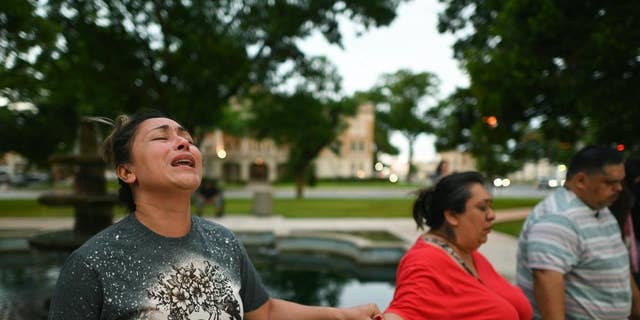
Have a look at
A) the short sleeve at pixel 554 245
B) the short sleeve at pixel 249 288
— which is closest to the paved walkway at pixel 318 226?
Answer: the short sleeve at pixel 554 245

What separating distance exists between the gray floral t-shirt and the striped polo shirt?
69.7 inches

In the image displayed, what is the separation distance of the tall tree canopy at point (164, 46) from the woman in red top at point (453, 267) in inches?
470

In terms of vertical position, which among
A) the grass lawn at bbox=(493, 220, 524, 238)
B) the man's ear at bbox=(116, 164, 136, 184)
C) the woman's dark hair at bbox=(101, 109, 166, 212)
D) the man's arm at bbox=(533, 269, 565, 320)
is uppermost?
the woman's dark hair at bbox=(101, 109, 166, 212)

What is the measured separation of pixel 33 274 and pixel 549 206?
874 centimetres

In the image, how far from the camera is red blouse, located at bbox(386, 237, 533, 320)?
218 cm

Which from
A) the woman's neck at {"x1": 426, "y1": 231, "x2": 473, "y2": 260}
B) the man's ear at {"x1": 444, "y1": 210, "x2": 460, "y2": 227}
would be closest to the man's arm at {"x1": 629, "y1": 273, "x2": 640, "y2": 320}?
the woman's neck at {"x1": 426, "y1": 231, "x2": 473, "y2": 260}

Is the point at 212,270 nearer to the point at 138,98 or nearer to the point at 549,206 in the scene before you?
the point at 549,206

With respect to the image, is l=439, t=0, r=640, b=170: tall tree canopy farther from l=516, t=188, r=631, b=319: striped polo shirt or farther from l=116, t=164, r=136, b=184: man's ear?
l=116, t=164, r=136, b=184: man's ear

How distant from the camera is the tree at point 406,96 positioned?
71125mm

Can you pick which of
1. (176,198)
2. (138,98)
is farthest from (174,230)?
(138,98)

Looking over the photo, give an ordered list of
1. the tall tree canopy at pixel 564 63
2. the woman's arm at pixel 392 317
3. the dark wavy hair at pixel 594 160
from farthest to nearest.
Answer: the tall tree canopy at pixel 564 63 < the dark wavy hair at pixel 594 160 < the woman's arm at pixel 392 317

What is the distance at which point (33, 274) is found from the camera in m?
8.60

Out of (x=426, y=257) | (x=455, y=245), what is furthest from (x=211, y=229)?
(x=455, y=245)

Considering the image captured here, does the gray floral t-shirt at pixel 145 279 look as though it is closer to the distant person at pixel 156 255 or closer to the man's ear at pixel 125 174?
the distant person at pixel 156 255
